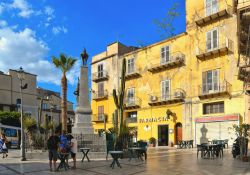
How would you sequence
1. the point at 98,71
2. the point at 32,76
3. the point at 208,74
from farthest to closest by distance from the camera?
the point at 32,76 → the point at 98,71 → the point at 208,74

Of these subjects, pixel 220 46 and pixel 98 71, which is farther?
pixel 98 71

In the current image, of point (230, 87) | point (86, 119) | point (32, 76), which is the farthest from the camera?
point (32, 76)

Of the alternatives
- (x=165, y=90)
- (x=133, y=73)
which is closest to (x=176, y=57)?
(x=165, y=90)

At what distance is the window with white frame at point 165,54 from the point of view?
39531 mm

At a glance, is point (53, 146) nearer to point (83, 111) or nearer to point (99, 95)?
point (83, 111)

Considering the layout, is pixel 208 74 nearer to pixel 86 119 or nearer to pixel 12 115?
pixel 86 119

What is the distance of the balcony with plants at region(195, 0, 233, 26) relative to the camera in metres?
33.2

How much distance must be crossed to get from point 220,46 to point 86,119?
51.3 feet

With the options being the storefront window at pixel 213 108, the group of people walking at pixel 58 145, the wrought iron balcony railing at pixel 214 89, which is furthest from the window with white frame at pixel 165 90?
the group of people walking at pixel 58 145

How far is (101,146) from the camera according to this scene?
22.6m

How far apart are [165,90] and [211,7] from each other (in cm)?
1002

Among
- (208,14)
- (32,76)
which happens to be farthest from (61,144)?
(32,76)

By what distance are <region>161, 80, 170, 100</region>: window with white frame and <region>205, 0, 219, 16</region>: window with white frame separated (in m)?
8.64

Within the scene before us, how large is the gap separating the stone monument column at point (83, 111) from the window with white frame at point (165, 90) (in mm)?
16119
